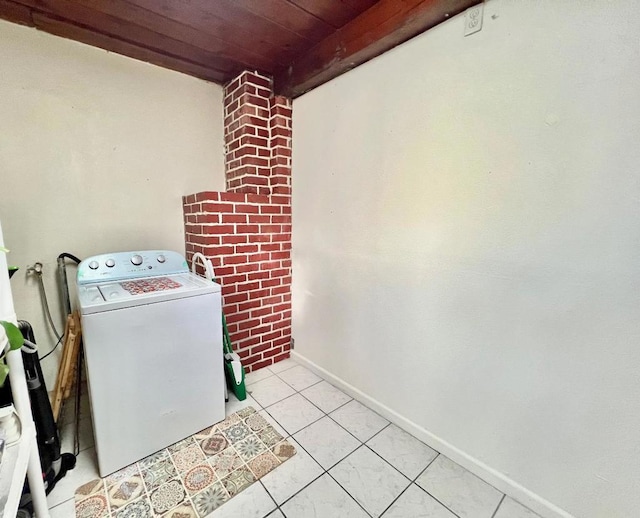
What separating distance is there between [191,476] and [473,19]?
7.98 feet

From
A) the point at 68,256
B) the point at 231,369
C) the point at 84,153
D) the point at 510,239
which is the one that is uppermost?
the point at 84,153

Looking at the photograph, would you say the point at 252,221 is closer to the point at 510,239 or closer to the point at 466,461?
the point at 510,239

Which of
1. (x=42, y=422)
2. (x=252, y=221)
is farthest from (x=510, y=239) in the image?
(x=42, y=422)

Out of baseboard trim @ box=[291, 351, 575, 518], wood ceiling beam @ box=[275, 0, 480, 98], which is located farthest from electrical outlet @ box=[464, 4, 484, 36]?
baseboard trim @ box=[291, 351, 575, 518]

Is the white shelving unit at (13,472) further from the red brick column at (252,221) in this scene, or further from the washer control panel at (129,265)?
the red brick column at (252,221)

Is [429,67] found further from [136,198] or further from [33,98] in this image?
[33,98]

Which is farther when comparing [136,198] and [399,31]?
[136,198]

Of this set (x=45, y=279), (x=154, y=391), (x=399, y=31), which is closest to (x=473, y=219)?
(x=399, y=31)

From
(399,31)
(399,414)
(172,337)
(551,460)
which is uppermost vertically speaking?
(399,31)

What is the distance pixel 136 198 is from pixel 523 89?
229cm

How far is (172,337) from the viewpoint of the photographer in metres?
1.42

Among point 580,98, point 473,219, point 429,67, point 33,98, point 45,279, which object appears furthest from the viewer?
point 45,279

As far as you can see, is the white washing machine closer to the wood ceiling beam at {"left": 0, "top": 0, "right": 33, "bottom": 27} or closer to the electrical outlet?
the wood ceiling beam at {"left": 0, "top": 0, "right": 33, "bottom": 27}

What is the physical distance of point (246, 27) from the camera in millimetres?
1574
